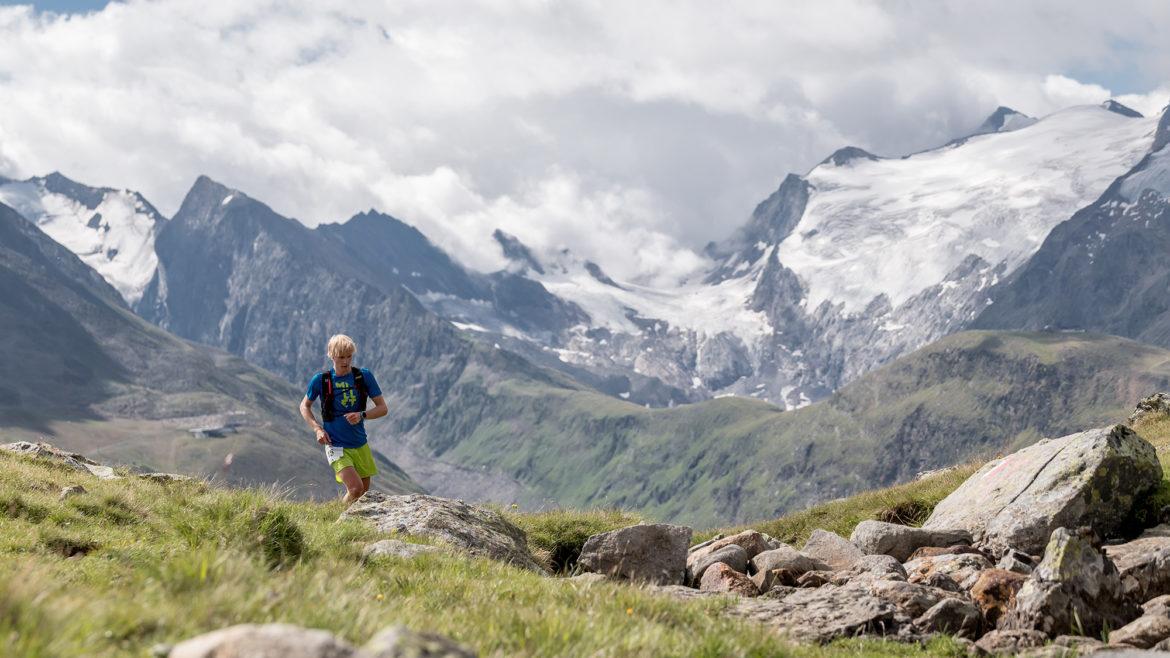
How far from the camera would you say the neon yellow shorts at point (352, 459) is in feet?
59.9

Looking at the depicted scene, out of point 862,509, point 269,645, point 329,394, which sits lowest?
point 862,509

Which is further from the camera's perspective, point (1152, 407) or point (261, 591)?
point (1152, 407)

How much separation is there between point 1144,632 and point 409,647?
9.27m

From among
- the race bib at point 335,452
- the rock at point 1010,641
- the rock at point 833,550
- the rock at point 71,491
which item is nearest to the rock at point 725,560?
the rock at point 833,550

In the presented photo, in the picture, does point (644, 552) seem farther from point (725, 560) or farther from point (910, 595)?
point (910, 595)

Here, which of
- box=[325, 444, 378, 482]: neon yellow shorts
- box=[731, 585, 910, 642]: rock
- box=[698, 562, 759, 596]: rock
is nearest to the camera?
box=[731, 585, 910, 642]: rock

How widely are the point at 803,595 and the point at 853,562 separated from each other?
17.2 ft

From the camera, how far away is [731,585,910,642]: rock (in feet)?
35.0

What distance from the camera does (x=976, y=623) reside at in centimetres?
1142

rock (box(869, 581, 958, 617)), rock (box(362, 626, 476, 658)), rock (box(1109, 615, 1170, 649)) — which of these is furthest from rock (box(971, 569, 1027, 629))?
rock (box(362, 626, 476, 658))

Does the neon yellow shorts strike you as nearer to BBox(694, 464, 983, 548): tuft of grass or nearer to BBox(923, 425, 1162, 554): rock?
BBox(694, 464, 983, 548): tuft of grass

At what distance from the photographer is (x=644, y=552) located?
17531 millimetres

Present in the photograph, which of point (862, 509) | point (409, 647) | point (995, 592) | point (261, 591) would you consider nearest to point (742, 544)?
point (862, 509)

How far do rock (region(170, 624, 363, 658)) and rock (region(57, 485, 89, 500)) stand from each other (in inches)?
469
